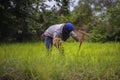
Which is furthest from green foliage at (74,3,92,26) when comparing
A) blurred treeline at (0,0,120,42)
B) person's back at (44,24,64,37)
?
person's back at (44,24,64,37)

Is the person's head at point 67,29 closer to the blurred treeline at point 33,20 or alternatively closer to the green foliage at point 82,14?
the blurred treeline at point 33,20

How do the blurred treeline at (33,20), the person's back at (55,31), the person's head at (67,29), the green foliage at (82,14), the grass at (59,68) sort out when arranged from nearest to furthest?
1. the grass at (59,68)
2. the person's head at (67,29)
3. the person's back at (55,31)
4. the blurred treeline at (33,20)
5. the green foliage at (82,14)

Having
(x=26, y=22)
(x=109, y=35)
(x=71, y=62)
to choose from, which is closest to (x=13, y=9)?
(x=26, y=22)

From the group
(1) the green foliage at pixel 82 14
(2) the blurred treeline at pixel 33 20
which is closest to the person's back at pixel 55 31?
(2) the blurred treeline at pixel 33 20

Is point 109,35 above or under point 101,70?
under

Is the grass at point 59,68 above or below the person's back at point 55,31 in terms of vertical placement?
below

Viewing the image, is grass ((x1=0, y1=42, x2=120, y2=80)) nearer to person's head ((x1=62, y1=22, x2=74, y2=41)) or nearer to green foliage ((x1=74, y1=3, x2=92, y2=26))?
person's head ((x1=62, y1=22, x2=74, y2=41))

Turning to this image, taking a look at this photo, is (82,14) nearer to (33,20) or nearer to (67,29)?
(33,20)

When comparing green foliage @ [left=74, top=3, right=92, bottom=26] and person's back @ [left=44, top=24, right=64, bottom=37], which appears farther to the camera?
green foliage @ [left=74, top=3, right=92, bottom=26]

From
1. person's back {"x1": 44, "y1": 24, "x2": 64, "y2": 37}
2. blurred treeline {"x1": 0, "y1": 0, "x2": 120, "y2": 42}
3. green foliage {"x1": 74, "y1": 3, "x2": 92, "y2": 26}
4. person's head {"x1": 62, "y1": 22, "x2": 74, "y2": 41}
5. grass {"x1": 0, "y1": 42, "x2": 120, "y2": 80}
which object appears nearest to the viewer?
grass {"x1": 0, "y1": 42, "x2": 120, "y2": 80}

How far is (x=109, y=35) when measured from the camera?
73.5 ft

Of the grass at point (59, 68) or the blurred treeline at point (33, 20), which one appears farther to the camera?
the blurred treeline at point (33, 20)

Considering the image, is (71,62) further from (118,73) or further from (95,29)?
(95,29)

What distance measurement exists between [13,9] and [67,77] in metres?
14.5
